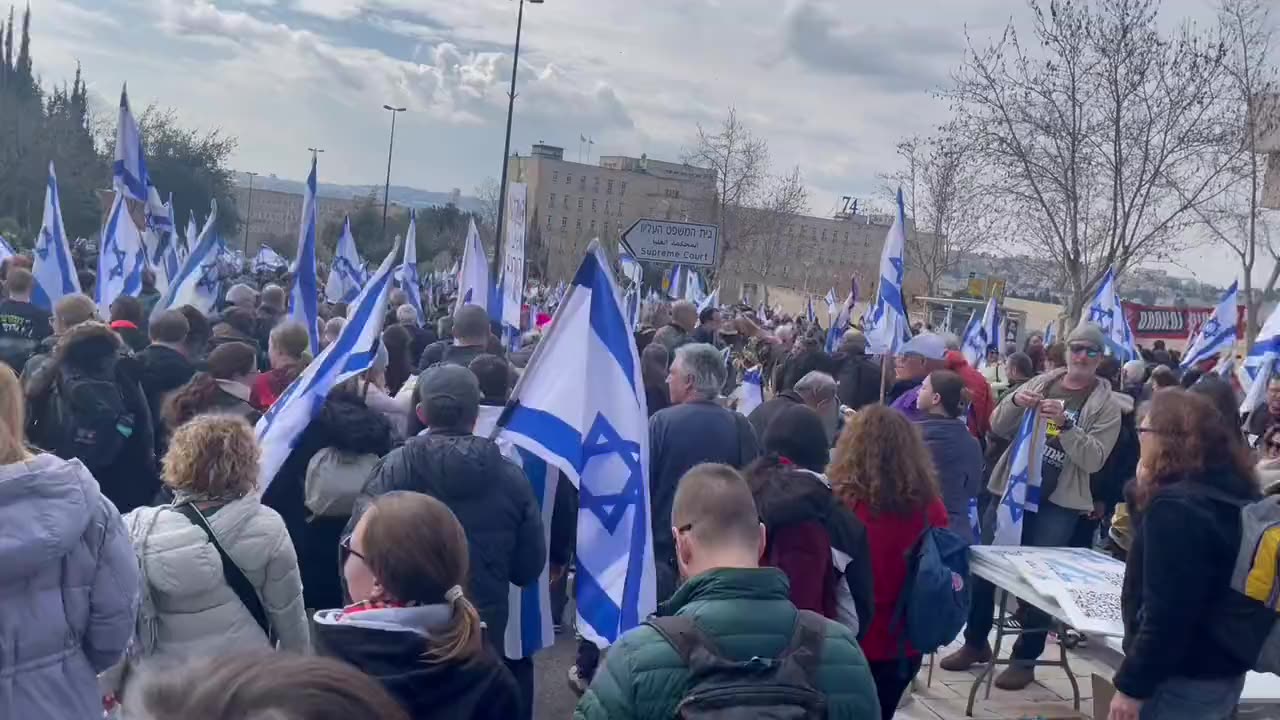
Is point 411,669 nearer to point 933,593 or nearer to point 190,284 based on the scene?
point 933,593

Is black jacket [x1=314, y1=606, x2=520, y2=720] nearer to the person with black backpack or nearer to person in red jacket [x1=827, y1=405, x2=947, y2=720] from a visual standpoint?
person in red jacket [x1=827, y1=405, x2=947, y2=720]

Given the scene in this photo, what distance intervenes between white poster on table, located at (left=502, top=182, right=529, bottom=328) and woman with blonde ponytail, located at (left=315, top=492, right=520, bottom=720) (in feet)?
20.9

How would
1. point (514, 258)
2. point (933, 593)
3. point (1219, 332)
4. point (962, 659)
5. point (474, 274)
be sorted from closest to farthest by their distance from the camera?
point (933, 593)
point (962, 659)
point (514, 258)
point (474, 274)
point (1219, 332)

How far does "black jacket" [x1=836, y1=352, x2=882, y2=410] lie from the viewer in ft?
27.7

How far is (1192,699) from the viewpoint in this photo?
3686 millimetres

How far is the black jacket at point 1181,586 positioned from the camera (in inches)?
140

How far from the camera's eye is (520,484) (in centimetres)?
412

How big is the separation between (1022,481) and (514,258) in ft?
15.1

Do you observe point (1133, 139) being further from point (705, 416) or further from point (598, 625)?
point (598, 625)

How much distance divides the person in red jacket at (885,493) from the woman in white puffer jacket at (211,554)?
2039mm

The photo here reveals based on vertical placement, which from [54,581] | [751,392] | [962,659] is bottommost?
[962,659]

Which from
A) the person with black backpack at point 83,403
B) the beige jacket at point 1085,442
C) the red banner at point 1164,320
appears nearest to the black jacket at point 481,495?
the person with black backpack at point 83,403

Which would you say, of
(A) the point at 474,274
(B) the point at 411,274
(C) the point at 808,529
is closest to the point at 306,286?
(A) the point at 474,274

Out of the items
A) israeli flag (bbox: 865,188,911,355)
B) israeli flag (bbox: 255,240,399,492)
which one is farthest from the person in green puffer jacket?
israeli flag (bbox: 865,188,911,355)
